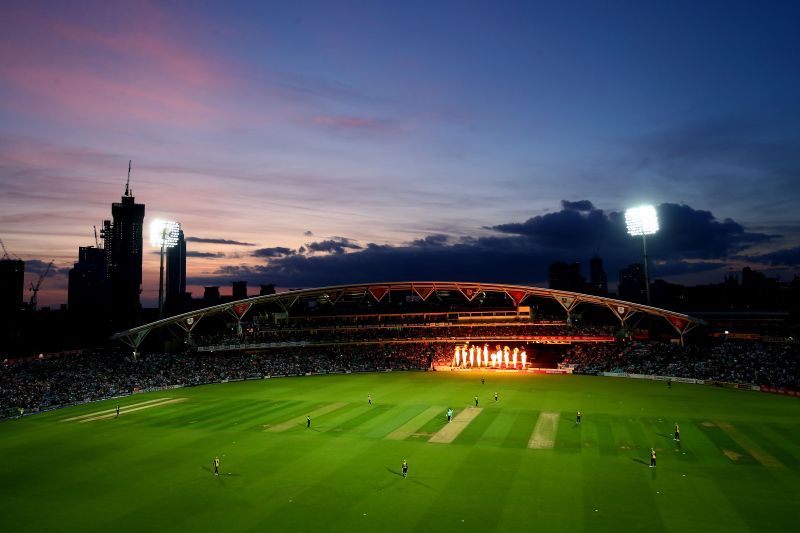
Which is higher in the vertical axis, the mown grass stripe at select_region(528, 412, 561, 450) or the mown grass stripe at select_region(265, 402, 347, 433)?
the mown grass stripe at select_region(528, 412, 561, 450)

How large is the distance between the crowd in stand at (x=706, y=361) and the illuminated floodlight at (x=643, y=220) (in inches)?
698

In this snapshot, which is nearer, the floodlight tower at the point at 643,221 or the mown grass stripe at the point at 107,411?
the mown grass stripe at the point at 107,411

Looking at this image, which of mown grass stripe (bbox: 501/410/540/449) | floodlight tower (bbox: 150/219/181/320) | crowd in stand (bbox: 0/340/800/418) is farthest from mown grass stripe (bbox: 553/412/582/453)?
floodlight tower (bbox: 150/219/181/320)

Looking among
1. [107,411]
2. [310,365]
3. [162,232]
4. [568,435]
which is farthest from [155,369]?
[568,435]

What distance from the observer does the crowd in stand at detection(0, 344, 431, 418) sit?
193 feet

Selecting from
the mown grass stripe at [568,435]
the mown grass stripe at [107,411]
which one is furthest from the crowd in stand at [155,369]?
the mown grass stripe at [568,435]

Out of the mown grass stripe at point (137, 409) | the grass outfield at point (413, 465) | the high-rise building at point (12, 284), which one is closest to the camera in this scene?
the grass outfield at point (413, 465)

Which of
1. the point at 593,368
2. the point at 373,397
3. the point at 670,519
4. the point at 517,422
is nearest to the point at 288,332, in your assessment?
the point at 373,397

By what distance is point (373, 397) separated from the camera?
57.7 meters

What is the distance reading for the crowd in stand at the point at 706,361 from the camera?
2365 inches

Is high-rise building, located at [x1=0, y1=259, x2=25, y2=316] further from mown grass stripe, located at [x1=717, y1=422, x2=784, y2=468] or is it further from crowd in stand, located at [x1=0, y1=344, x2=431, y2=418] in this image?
mown grass stripe, located at [x1=717, y1=422, x2=784, y2=468]

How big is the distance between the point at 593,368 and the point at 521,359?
42.6 feet

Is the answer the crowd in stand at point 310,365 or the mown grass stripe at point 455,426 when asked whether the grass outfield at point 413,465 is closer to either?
the mown grass stripe at point 455,426

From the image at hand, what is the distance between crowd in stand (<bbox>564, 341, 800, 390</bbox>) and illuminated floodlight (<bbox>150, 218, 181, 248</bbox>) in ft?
235
